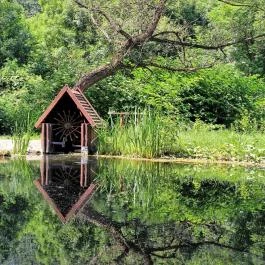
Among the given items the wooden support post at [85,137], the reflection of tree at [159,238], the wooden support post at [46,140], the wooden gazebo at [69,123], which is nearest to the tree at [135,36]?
the wooden gazebo at [69,123]

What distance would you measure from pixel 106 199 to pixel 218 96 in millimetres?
12996

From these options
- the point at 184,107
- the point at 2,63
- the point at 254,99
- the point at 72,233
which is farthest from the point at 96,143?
the point at 2,63

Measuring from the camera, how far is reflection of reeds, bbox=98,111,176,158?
14.6m

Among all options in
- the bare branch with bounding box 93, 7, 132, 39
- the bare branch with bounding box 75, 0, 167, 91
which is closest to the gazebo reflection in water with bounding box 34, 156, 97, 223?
the bare branch with bounding box 75, 0, 167, 91

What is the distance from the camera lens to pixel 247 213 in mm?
7434

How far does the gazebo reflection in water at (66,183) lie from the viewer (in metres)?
7.57

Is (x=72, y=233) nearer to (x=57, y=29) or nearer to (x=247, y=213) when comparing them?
(x=247, y=213)

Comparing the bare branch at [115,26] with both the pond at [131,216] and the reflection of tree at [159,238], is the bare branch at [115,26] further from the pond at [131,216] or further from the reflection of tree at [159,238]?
the reflection of tree at [159,238]

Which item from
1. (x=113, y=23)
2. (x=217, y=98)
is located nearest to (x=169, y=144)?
(x=113, y=23)

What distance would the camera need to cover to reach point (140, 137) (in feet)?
48.2

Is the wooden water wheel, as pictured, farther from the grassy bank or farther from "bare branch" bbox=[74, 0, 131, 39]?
"bare branch" bbox=[74, 0, 131, 39]

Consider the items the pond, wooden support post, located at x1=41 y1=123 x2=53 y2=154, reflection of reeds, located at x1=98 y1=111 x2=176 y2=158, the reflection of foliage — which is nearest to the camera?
the pond

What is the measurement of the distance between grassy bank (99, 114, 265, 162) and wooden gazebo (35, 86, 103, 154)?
1.92ft

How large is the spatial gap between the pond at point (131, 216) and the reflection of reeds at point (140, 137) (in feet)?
8.50
